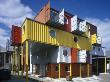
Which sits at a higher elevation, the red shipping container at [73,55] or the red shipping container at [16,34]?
the red shipping container at [16,34]

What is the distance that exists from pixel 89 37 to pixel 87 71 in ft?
27.2

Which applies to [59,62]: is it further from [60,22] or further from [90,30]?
[90,30]

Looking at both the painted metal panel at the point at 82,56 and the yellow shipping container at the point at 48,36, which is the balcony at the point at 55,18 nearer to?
the yellow shipping container at the point at 48,36

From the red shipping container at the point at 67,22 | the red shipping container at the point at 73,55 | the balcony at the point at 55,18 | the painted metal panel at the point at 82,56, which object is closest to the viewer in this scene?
the balcony at the point at 55,18

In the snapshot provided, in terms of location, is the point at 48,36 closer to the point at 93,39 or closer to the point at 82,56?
the point at 82,56

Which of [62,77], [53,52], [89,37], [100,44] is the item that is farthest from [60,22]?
[100,44]

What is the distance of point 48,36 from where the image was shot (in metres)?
36.9

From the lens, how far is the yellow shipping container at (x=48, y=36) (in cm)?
3341

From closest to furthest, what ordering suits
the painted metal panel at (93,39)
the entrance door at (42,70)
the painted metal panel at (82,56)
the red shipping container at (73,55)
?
the red shipping container at (73,55) → the entrance door at (42,70) → the painted metal panel at (82,56) → the painted metal panel at (93,39)

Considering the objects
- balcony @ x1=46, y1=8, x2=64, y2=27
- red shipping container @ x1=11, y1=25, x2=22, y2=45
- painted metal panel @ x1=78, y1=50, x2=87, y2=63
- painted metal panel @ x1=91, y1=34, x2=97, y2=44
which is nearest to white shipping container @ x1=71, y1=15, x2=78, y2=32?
balcony @ x1=46, y1=8, x2=64, y2=27

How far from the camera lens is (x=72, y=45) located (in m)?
44.1

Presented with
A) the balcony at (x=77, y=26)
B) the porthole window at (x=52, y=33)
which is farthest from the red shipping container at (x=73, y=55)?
the porthole window at (x=52, y=33)

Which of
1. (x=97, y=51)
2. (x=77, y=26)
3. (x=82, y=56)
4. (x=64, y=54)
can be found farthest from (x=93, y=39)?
(x=64, y=54)

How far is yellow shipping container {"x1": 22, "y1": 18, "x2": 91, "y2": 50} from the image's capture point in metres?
33.4
